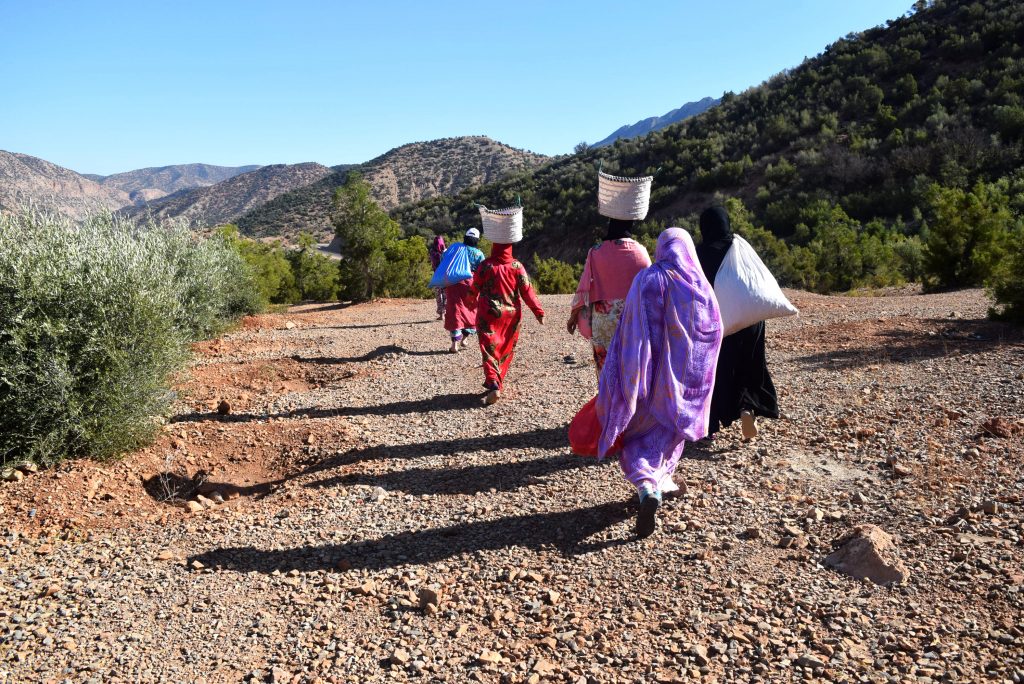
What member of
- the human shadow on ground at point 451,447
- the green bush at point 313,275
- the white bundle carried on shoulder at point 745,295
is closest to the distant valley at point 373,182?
the green bush at point 313,275

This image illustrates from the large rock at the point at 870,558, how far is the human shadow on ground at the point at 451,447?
2.15 metres

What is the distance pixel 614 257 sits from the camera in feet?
14.8

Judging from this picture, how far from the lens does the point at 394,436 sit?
5527mm

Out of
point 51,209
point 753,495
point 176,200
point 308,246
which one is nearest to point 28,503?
point 51,209

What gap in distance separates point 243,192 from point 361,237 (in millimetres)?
80493

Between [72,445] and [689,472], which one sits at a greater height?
[72,445]

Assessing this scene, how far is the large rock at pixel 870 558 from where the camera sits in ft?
9.55

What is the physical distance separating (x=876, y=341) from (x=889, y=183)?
771 inches

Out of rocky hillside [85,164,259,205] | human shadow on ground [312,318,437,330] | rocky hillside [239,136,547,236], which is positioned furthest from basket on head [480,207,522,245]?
rocky hillside [85,164,259,205]

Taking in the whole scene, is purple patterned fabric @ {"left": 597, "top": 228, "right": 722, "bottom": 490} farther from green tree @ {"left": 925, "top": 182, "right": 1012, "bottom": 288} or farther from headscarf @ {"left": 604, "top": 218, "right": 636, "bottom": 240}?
green tree @ {"left": 925, "top": 182, "right": 1012, "bottom": 288}

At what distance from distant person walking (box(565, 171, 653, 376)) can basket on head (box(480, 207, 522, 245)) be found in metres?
1.59

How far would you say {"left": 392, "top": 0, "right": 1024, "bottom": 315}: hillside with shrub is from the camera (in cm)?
1566

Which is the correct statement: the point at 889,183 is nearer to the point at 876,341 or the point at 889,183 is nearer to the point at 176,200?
the point at 876,341

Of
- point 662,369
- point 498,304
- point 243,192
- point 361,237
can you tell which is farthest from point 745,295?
point 243,192
